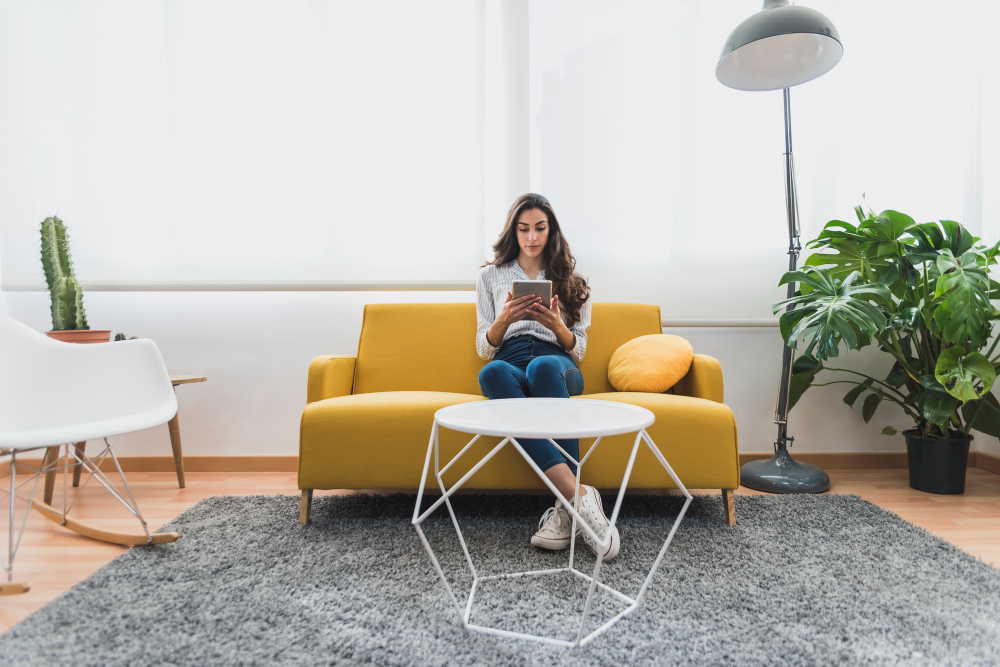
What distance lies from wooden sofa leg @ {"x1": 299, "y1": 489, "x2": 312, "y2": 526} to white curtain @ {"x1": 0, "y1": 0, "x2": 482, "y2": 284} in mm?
1073

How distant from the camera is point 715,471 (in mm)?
1657

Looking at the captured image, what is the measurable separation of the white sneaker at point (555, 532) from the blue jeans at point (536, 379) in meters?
0.13

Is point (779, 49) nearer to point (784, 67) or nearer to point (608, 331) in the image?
point (784, 67)

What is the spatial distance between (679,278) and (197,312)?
2.24 meters

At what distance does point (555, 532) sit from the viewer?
1.46 m

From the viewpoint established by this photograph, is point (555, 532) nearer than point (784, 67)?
Yes

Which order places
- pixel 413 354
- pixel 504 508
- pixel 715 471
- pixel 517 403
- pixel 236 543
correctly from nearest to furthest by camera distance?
pixel 517 403, pixel 236 543, pixel 715 471, pixel 504 508, pixel 413 354

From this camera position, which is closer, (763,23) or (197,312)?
(763,23)

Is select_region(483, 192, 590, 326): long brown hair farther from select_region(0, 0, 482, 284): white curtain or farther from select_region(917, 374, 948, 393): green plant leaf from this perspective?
select_region(917, 374, 948, 393): green plant leaf

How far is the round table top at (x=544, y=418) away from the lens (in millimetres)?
887

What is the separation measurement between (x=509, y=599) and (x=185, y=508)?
1314 millimetres

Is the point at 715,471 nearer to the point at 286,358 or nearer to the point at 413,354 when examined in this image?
the point at 413,354

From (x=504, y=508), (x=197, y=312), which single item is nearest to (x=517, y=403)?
(x=504, y=508)

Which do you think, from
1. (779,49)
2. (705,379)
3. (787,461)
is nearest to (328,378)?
(705,379)
